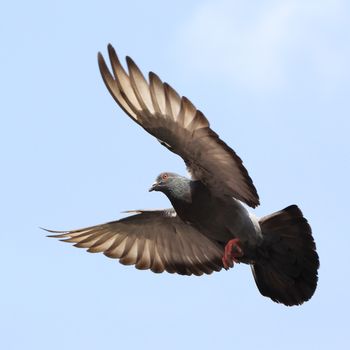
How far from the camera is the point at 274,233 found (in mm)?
14500

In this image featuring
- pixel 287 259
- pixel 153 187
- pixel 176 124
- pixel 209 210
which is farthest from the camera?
pixel 287 259

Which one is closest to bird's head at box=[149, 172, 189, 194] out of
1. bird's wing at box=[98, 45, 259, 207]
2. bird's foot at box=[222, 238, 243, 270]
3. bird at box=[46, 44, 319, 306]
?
bird at box=[46, 44, 319, 306]

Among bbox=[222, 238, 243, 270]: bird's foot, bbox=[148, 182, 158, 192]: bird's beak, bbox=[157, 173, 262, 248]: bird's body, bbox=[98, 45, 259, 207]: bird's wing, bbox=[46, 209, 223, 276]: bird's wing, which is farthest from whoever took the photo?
bbox=[46, 209, 223, 276]: bird's wing

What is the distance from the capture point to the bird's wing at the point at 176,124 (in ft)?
41.8

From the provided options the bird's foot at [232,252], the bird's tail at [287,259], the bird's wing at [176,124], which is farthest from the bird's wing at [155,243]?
the bird's wing at [176,124]

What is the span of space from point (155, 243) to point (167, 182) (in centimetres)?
217

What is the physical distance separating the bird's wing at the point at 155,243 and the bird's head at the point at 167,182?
4.60 ft

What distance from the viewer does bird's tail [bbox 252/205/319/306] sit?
14.3 meters

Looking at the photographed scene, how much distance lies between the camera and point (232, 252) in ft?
48.2

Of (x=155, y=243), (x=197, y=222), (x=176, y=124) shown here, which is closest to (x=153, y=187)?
(x=197, y=222)

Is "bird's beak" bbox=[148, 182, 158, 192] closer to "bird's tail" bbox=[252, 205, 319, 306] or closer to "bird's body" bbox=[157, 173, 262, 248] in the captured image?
"bird's body" bbox=[157, 173, 262, 248]

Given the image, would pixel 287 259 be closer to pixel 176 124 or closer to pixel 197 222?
pixel 197 222

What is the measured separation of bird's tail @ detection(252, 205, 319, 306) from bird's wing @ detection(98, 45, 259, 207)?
2.67 ft

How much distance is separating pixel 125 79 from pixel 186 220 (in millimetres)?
2438
